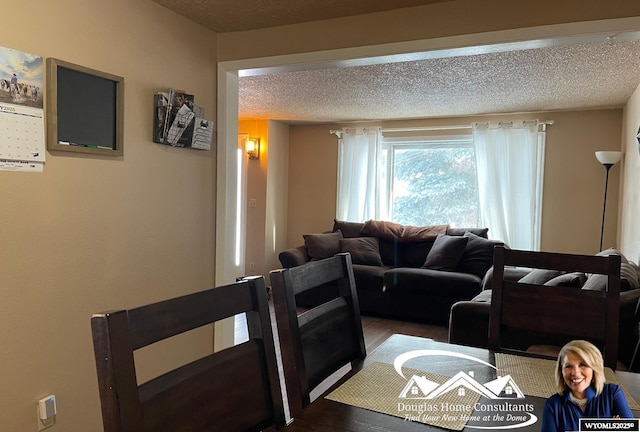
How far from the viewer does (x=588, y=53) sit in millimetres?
3100

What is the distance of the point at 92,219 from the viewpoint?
2.09 meters

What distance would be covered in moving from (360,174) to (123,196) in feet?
13.6

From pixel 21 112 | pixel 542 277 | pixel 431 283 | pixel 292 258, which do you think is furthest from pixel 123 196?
pixel 431 283

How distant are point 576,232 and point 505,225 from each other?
28.9 inches

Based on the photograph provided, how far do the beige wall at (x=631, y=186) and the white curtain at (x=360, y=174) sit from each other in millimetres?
2659

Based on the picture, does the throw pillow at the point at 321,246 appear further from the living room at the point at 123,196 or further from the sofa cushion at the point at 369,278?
the living room at the point at 123,196

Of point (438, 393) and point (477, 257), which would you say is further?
point (477, 257)

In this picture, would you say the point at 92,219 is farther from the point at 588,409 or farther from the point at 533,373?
the point at 588,409

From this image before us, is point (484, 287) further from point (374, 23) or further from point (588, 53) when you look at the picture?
point (374, 23)

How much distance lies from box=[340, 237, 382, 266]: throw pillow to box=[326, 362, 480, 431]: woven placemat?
411 cm

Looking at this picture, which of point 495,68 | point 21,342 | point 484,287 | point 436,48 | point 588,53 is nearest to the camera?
point 21,342

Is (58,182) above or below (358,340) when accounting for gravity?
above

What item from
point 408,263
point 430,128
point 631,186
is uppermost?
point 430,128

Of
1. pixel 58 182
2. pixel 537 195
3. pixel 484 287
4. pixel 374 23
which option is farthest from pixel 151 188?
pixel 537 195
